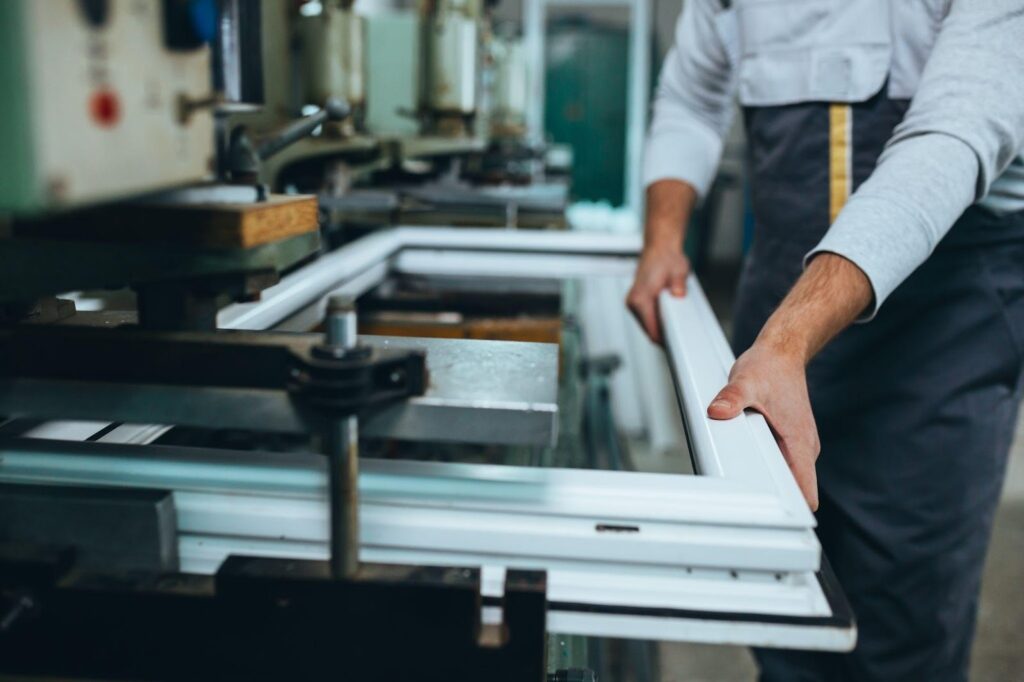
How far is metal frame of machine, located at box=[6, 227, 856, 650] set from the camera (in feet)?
1.92

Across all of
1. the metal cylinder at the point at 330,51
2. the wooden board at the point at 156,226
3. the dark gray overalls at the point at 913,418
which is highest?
the metal cylinder at the point at 330,51

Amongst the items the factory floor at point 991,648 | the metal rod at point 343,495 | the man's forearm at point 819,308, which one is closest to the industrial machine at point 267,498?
the metal rod at point 343,495

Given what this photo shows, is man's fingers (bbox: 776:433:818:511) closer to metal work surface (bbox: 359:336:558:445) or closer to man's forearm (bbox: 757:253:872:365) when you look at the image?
man's forearm (bbox: 757:253:872:365)

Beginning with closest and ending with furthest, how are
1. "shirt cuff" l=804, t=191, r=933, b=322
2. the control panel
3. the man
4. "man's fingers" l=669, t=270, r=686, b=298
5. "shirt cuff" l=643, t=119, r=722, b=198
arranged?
the control panel
"shirt cuff" l=804, t=191, r=933, b=322
the man
"man's fingers" l=669, t=270, r=686, b=298
"shirt cuff" l=643, t=119, r=722, b=198

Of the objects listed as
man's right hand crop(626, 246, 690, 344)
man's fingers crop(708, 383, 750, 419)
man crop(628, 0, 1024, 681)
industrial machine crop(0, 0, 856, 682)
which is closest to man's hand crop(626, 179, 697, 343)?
man's right hand crop(626, 246, 690, 344)

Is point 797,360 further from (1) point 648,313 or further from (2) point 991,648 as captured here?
(2) point 991,648

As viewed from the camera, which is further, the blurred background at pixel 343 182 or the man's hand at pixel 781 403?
the man's hand at pixel 781 403

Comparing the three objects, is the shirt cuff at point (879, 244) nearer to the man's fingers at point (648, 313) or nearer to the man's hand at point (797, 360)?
the man's hand at point (797, 360)

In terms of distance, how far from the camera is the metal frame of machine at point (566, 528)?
1.92ft

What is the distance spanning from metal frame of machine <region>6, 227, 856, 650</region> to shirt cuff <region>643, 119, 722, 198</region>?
3.17 ft

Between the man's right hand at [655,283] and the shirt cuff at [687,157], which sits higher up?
the shirt cuff at [687,157]

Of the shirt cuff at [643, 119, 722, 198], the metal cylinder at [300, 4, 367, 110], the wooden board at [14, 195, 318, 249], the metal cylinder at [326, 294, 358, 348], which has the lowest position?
the metal cylinder at [326, 294, 358, 348]

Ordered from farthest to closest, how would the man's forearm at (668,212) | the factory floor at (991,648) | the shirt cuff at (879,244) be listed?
1. the factory floor at (991,648)
2. the man's forearm at (668,212)
3. the shirt cuff at (879,244)

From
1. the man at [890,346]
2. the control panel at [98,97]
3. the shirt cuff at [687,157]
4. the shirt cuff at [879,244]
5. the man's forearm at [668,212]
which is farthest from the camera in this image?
the shirt cuff at [687,157]
